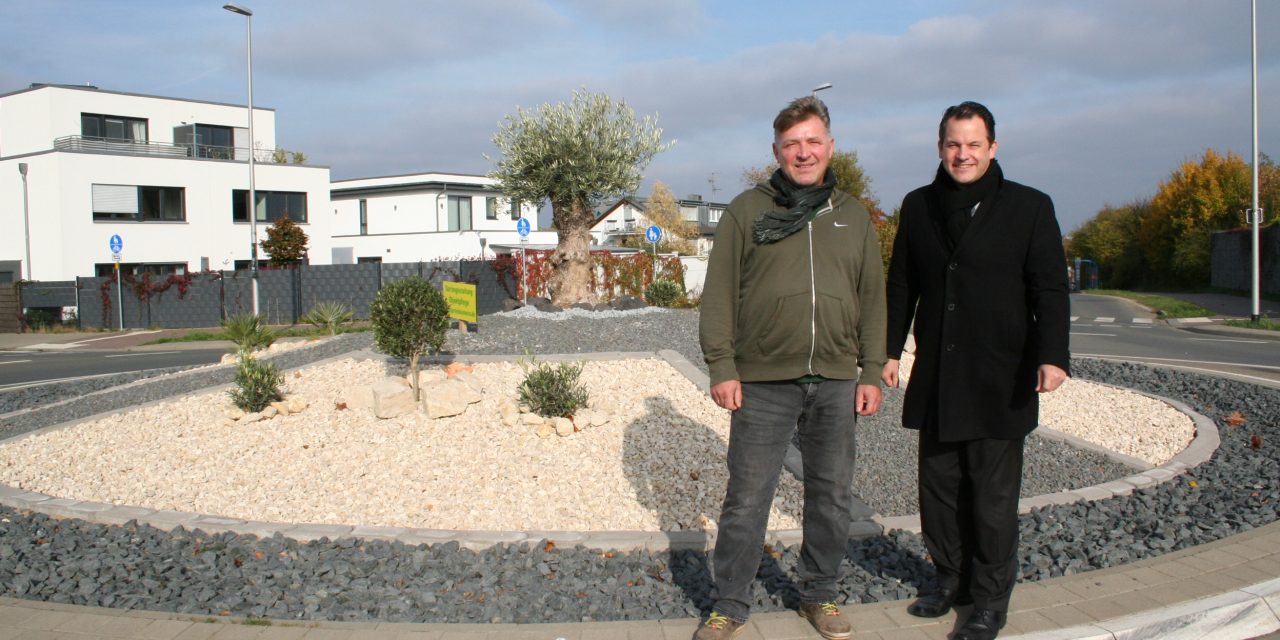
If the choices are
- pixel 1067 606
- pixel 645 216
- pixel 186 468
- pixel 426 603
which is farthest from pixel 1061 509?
pixel 645 216

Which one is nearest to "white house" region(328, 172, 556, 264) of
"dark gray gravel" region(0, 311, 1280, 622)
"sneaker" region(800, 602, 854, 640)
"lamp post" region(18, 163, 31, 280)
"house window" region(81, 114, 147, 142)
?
"house window" region(81, 114, 147, 142)

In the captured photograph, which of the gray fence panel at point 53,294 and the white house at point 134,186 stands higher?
the white house at point 134,186

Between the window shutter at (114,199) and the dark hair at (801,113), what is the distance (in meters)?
34.6

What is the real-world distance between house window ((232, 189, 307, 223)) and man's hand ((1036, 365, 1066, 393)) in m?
35.5

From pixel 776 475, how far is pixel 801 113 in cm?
149

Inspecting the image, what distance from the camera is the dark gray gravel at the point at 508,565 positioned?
4.18 meters

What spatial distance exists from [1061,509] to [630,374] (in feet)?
15.2

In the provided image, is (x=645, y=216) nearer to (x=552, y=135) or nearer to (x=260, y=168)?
(x=260, y=168)

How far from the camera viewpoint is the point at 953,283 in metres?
3.93

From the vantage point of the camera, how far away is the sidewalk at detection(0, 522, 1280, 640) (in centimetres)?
376

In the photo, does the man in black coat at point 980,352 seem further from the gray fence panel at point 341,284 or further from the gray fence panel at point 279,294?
the gray fence panel at point 279,294

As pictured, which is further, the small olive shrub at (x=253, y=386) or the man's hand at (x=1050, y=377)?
the small olive shrub at (x=253, y=386)

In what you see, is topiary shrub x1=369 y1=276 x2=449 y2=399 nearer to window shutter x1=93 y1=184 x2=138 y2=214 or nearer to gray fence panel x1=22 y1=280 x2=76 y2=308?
gray fence panel x1=22 y1=280 x2=76 y2=308

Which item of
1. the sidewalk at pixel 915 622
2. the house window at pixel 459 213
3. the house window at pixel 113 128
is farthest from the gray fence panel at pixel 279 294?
the sidewalk at pixel 915 622
